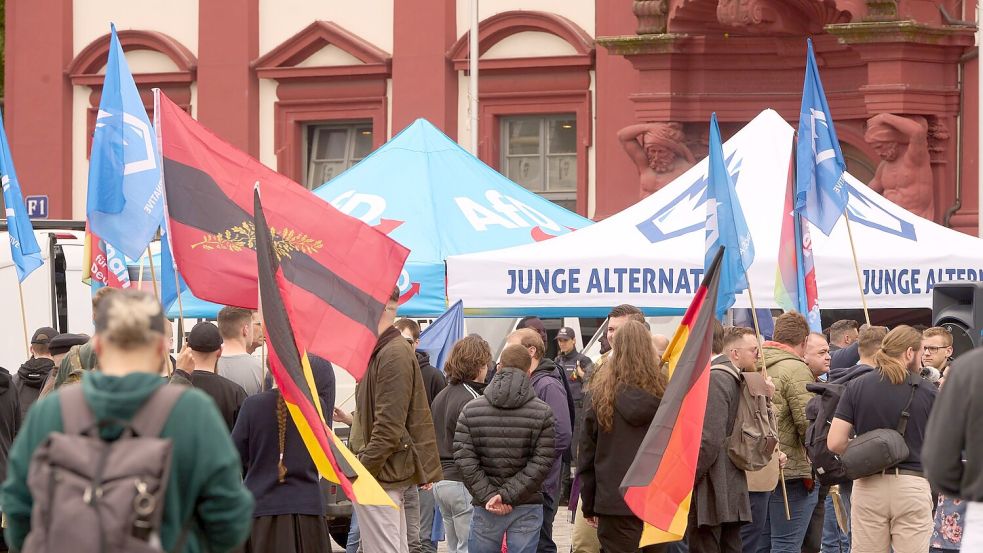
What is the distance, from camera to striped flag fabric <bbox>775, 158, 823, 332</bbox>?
42.3 ft

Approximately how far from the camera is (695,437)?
31.1 ft

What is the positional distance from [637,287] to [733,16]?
756 centimetres

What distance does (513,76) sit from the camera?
23672 mm

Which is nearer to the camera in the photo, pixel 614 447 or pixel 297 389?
pixel 297 389

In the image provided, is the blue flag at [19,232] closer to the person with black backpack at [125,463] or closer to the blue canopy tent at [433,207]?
the blue canopy tent at [433,207]

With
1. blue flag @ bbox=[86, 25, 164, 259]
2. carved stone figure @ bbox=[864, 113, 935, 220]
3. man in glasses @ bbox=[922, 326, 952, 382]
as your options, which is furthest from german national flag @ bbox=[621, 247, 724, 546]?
carved stone figure @ bbox=[864, 113, 935, 220]

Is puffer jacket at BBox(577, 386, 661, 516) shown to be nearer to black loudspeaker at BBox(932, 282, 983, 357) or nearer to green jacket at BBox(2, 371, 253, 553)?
black loudspeaker at BBox(932, 282, 983, 357)

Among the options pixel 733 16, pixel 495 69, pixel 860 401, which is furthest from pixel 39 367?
pixel 495 69

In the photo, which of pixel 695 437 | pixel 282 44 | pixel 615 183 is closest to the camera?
pixel 695 437

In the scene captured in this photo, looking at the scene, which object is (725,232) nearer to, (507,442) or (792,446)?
(792,446)

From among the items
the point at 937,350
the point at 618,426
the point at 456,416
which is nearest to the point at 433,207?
the point at 456,416

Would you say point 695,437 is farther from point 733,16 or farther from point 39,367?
point 733,16

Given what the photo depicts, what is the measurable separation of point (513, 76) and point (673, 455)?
14.7 metres

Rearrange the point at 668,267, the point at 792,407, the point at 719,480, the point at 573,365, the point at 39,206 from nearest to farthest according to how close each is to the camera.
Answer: the point at 719,480 → the point at 792,407 → the point at 668,267 → the point at 573,365 → the point at 39,206
